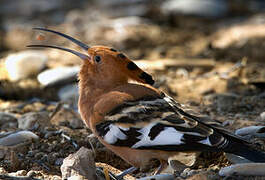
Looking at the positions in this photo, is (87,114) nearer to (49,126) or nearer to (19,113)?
(49,126)

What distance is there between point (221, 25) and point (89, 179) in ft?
19.2

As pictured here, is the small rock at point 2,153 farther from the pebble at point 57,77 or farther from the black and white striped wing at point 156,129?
the pebble at point 57,77

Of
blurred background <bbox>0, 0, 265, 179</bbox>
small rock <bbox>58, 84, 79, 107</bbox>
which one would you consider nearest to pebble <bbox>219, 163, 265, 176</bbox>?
blurred background <bbox>0, 0, 265, 179</bbox>

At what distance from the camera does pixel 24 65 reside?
6109 mm

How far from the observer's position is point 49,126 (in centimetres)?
439

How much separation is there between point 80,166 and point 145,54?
419cm

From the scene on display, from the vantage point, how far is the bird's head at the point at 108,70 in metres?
4.02

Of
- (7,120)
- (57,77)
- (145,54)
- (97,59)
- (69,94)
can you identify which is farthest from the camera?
(145,54)

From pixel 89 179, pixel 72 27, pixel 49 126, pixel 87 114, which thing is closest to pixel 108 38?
pixel 72 27

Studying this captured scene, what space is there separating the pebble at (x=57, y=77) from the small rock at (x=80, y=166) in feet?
7.94

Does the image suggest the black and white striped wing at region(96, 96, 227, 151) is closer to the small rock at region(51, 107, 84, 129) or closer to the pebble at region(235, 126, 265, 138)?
the pebble at region(235, 126, 265, 138)

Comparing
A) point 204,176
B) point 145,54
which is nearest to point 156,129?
point 204,176

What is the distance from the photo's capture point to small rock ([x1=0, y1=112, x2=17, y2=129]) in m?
4.61

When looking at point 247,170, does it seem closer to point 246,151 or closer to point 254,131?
point 246,151
